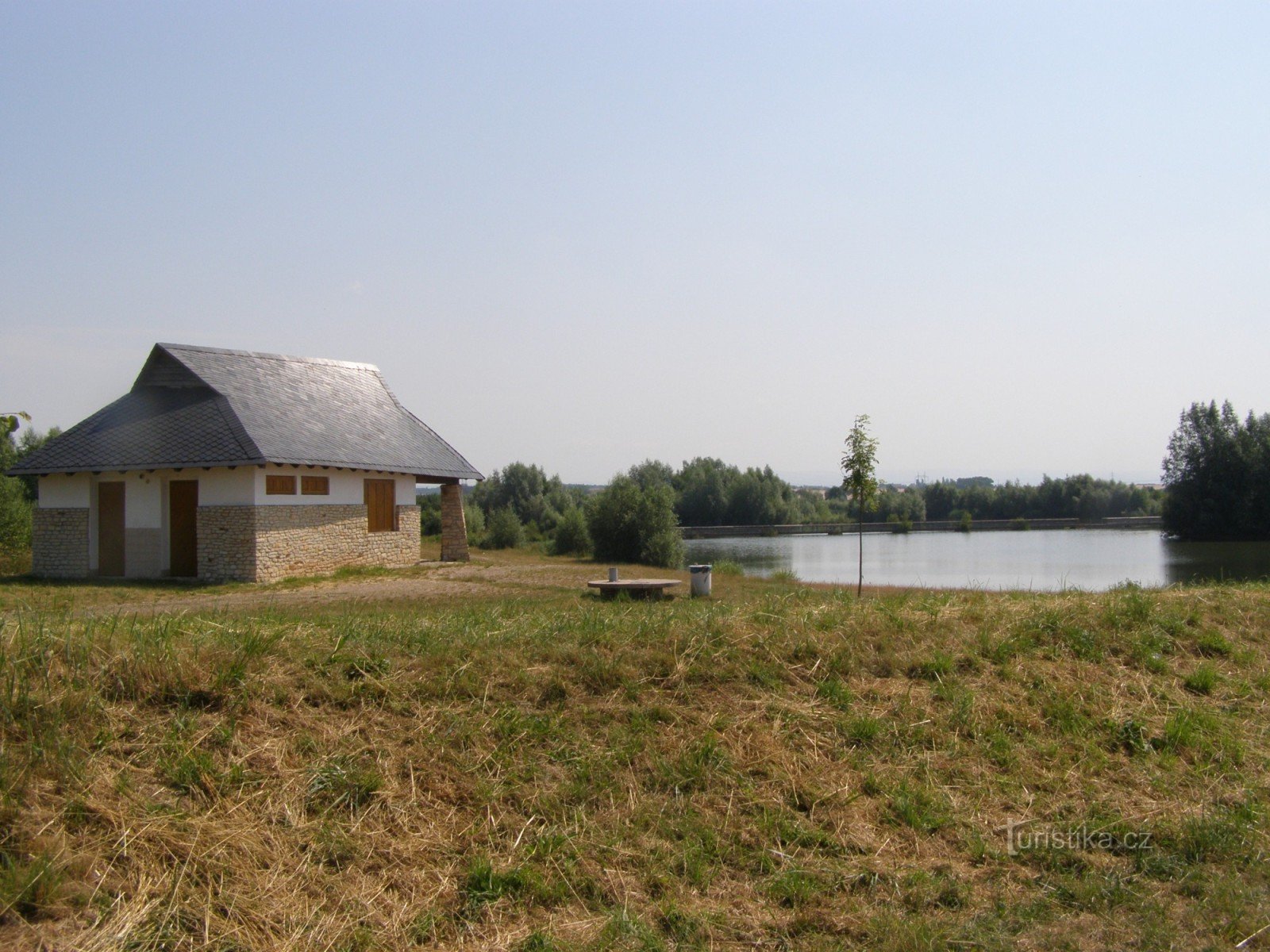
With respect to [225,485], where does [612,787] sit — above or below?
below

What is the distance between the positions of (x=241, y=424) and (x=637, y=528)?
61.2 feet

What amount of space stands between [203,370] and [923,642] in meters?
20.1

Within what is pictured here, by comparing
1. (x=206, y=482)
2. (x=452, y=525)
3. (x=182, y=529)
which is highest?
(x=206, y=482)

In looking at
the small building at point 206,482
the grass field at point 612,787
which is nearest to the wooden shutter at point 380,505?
the small building at point 206,482

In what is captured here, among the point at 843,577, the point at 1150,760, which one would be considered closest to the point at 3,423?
the point at 1150,760

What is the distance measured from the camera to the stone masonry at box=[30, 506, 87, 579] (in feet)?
68.5

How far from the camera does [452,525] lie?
2781cm

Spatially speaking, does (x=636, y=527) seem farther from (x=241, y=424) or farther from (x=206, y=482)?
(x=206, y=482)

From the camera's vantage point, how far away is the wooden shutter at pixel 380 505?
2406cm

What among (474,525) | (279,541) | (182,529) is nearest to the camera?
(279,541)

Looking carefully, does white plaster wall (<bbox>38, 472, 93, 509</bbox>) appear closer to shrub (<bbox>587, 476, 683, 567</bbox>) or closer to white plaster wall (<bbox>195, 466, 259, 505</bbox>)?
white plaster wall (<bbox>195, 466, 259, 505</bbox>)

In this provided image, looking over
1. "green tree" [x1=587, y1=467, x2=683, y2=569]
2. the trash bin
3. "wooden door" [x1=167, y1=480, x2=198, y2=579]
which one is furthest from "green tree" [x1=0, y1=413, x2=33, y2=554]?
the trash bin

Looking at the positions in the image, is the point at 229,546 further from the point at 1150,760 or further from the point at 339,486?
the point at 1150,760

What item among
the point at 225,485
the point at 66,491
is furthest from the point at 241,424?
the point at 66,491
